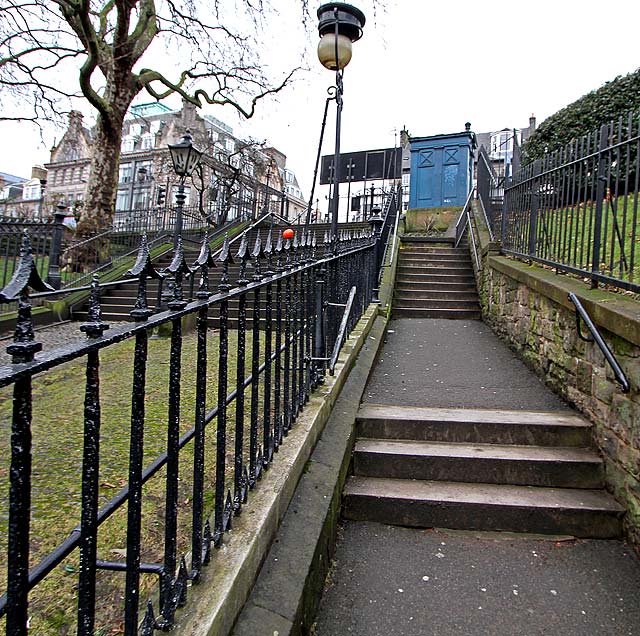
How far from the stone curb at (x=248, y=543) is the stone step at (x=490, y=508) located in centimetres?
61

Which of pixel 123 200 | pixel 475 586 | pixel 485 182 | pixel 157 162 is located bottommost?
pixel 475 586

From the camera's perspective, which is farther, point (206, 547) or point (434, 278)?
point (434, 278)

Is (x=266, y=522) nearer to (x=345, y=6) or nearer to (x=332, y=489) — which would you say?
(x=332, y=489)

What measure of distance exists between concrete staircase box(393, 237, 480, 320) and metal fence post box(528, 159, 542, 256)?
2.63 metres

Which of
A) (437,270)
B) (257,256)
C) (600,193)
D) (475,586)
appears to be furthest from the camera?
(437,270)

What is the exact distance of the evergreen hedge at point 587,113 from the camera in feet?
33.8

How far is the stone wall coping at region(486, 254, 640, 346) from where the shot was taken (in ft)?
9.68

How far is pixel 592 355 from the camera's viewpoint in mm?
3576

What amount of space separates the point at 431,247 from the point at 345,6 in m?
8.07

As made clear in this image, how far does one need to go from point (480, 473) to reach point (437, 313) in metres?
5.63

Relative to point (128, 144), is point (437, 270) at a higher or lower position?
lower

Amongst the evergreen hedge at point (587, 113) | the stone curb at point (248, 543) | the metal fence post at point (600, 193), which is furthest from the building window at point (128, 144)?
the stone curb at point (248, 543)

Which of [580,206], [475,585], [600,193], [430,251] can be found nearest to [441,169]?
[430,251]

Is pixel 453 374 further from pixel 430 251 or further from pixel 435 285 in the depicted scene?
pixel 430 251
